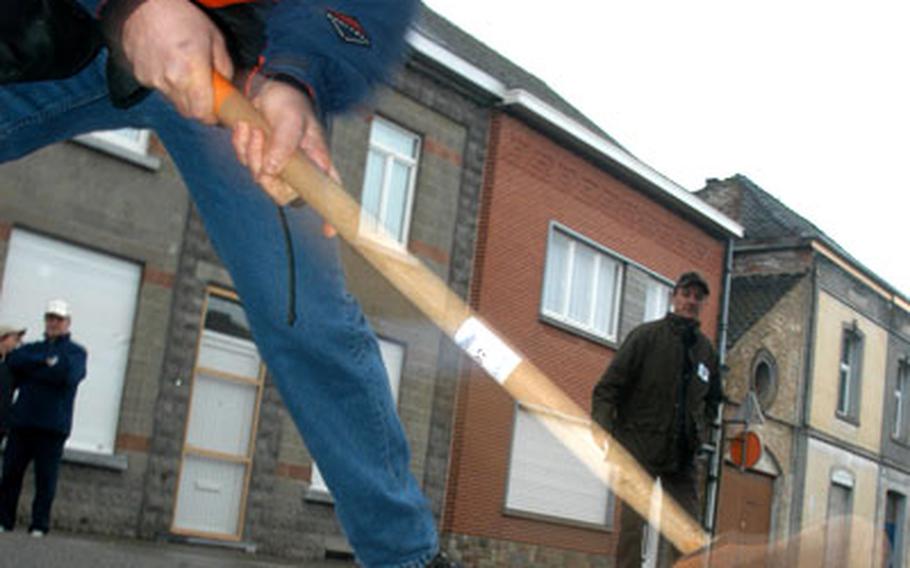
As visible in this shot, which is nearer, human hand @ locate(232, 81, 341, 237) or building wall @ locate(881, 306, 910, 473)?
human hand @ locate(232, 81, 341, 237)

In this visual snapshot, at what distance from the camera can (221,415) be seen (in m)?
15.9

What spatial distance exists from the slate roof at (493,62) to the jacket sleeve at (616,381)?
1324 centimetres

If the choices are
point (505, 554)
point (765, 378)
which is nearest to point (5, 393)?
point (505, 554)

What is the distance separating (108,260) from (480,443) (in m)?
7.11

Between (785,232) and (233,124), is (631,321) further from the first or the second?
(233,124)

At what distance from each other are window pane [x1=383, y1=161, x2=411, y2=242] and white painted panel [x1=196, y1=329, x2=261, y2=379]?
9.52 feet

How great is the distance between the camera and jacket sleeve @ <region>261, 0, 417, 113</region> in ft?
8.15

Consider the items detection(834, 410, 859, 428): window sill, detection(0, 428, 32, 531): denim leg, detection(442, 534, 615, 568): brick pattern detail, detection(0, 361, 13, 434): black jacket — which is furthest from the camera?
detection(834, 410, 859, 428): window sill

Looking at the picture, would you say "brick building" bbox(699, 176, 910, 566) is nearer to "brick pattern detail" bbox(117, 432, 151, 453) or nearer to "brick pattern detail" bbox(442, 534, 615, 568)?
"brick pattern detail" bbox(442, 534, 615, 568)

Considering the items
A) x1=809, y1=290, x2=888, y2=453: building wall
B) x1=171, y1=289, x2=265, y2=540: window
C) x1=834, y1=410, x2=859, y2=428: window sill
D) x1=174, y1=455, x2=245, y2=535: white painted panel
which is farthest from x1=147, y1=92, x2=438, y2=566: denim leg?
x1=834, y1=410, x2=859, y2=428: window sill

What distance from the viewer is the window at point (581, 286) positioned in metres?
21.6

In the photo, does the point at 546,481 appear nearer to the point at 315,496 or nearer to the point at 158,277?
the point at 315,496

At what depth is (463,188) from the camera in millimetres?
19422

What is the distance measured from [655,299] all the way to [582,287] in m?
2.72
